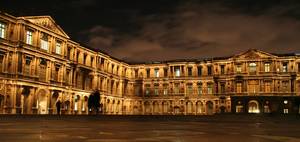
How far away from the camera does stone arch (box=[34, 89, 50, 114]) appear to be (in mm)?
49350

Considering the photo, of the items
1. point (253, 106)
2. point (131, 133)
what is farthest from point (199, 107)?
point (131, 133)

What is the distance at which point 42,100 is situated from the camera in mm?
50812

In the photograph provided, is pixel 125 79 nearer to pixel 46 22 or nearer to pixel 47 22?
pixel 47 22

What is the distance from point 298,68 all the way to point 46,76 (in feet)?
162

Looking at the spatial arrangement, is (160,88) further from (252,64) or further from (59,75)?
(59,75)

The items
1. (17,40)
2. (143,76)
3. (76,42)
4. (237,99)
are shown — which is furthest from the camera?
(143,76)

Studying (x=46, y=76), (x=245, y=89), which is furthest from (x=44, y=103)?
(x=245, y=89)

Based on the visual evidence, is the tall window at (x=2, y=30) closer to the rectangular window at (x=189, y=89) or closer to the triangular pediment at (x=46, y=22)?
the triangular pediment at (x=46, y=22)

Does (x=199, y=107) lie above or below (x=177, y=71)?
below

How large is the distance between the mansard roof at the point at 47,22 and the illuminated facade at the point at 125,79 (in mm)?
153

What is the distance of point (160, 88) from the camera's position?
81.4 m

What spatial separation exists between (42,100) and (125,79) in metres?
33.0

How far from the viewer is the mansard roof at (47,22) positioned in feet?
163

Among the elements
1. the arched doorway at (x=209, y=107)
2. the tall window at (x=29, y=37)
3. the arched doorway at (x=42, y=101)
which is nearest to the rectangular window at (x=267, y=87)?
the arched doorway at (x=209, y=107)
